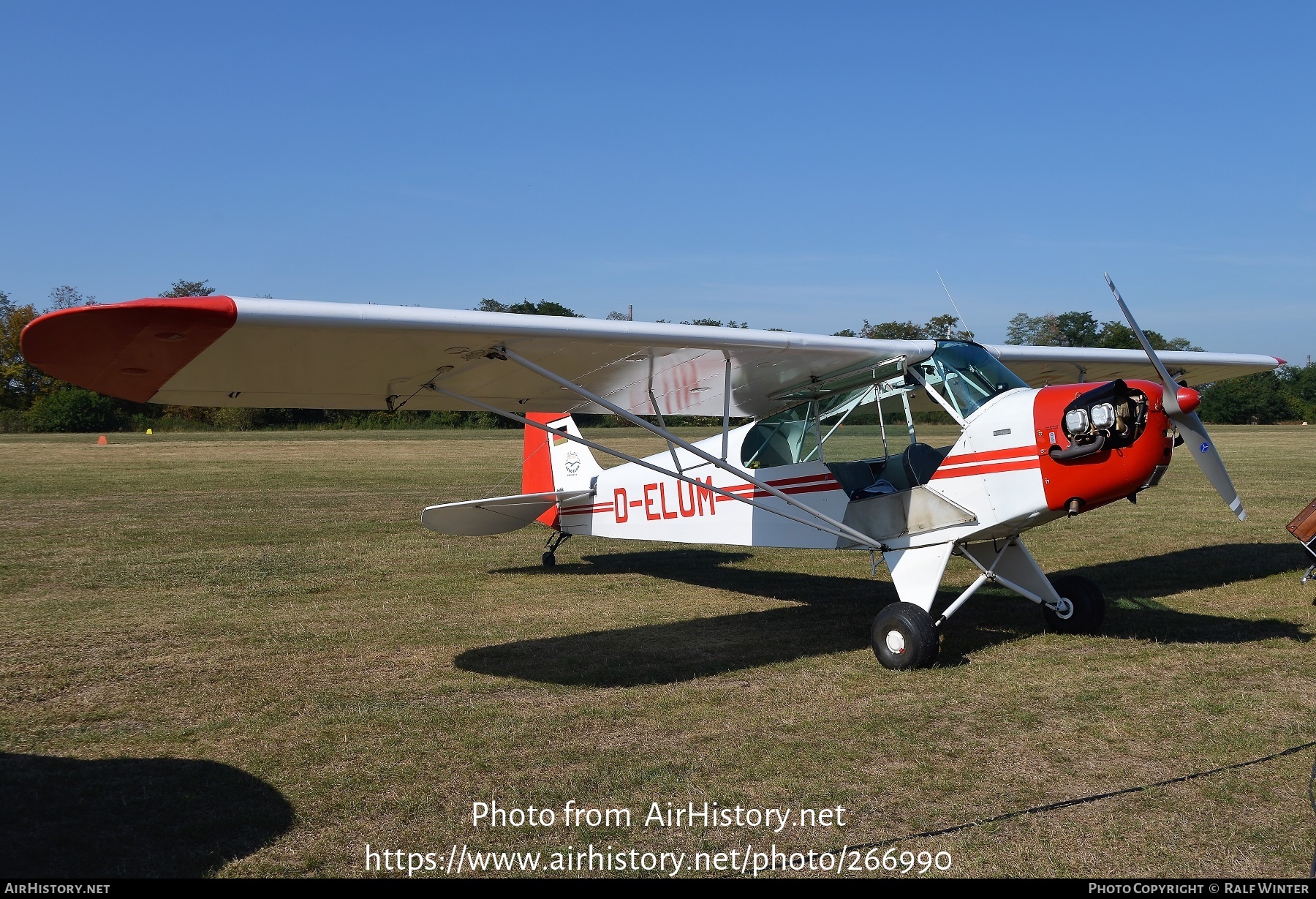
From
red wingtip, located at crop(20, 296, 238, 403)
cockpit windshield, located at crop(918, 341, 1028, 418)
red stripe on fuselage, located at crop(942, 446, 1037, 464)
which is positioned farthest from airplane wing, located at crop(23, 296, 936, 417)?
red stripe on fuselage, located at crop(942, 446, 1037, 464)

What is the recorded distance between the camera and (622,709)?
520 cm

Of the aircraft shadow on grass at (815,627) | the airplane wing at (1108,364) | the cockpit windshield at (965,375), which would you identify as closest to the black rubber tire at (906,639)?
the aircraft shadow on grass at (815,627)

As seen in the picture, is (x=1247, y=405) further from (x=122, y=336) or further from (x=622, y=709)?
(x=122, y=336)

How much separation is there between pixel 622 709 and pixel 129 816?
94.9 inches

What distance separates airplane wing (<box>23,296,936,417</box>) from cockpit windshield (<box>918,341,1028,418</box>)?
129 mm

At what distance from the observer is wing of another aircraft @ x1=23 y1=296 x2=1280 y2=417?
14.7ft

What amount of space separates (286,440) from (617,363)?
121 feet

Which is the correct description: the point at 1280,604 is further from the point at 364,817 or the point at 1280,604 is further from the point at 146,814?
the point at 146,814

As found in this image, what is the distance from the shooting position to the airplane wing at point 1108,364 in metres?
8.59

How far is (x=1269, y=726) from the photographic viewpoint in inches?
185

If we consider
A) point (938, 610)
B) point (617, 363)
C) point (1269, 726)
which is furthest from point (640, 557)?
point (1269, 726)

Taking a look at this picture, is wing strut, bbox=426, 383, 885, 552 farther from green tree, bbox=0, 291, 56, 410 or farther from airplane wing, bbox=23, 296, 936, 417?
green tree, bbox=0, 291, 56, 410

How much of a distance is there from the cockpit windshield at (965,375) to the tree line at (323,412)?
3088 centimetres

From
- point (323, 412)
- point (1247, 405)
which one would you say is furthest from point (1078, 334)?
point (323, 412)
